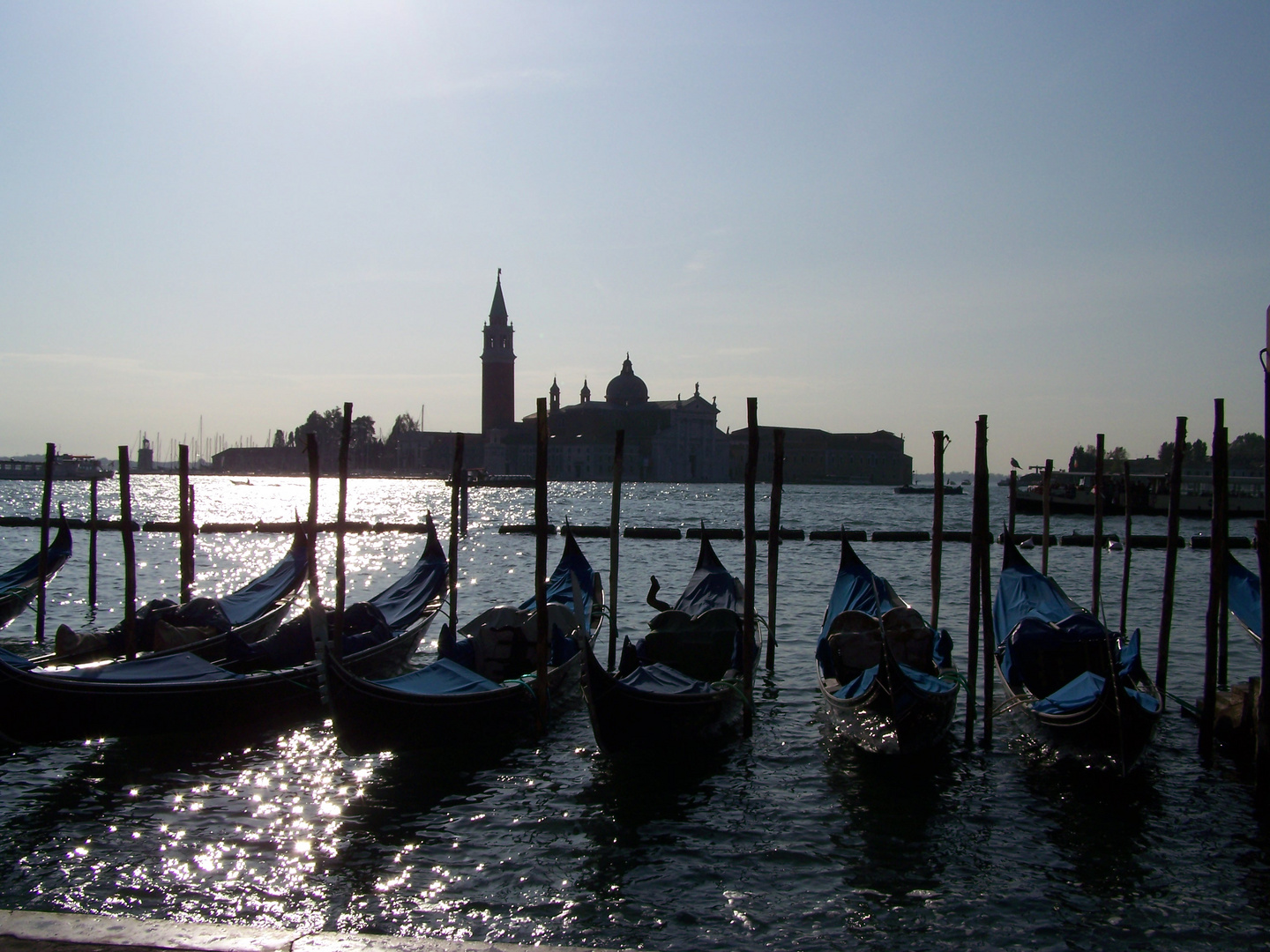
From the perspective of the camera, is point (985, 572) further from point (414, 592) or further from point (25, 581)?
point (25, 581)

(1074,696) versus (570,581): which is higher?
(570,581)

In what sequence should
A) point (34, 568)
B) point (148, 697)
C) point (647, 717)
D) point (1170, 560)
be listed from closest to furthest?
point (647, 717), point (148, 697), point (1170, 560), point (34, 568)

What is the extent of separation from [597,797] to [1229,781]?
4.19 meters

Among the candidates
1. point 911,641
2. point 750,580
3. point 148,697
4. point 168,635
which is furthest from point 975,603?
point 168,635

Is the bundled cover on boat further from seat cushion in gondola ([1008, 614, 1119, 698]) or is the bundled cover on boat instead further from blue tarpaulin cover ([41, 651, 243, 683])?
seat cushion in gondola ([1008, 614, 1119, 698])

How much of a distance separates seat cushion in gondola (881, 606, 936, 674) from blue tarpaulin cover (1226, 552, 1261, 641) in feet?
11.5

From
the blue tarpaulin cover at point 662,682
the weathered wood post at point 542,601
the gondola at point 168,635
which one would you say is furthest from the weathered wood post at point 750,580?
the gondola at point 168,635

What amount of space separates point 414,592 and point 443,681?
4401 millimetres

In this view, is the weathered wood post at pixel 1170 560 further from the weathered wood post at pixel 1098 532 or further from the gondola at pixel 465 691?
the gondola at pixel 465 691

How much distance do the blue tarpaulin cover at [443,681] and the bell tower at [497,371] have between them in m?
90.5

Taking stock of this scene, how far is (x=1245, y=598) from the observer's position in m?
10.6

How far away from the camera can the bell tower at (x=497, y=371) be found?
9706 cm

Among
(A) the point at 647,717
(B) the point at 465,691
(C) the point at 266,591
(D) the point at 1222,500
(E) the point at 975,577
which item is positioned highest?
(D) the point at 1222,500

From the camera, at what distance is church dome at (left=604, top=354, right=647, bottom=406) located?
10744 centimetres
